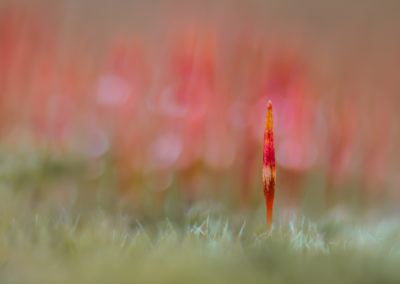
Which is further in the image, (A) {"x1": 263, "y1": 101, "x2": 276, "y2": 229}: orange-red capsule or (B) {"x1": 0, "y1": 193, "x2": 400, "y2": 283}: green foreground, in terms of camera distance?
(A) {"x1": 263, "y1": 101, "x2": 276, "y2": 229}: orange-red capsule

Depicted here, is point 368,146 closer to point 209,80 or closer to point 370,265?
point 209,80

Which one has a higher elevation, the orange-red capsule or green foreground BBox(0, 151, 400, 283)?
the orange-red capsule

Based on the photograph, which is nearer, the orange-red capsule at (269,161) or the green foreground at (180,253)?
the green foreground at (180,253)

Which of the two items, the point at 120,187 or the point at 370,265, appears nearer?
the point at 370,265

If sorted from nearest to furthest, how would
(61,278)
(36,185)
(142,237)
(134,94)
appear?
(61,278), (142,237), (36,185), (134,94)

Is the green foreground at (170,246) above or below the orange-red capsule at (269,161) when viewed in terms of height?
below

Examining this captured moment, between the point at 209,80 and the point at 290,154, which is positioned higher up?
the point at 209,80

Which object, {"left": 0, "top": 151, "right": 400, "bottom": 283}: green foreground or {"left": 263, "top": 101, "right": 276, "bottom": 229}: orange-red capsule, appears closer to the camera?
{"left": 0, "top": 151, "right": 400, "bottom": 283}: green foreground

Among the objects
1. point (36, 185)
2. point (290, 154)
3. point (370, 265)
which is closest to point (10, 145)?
point (36, 185)

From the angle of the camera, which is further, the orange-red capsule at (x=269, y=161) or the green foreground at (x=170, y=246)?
the orange-red capsule at (x=269, y=161)

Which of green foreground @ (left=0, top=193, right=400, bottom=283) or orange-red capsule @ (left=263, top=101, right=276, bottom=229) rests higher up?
orange-red capsule @ (left=263, top=101, right=276, bottom=229)

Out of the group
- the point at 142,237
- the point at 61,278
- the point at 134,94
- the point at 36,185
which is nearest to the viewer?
the point at 61,278
